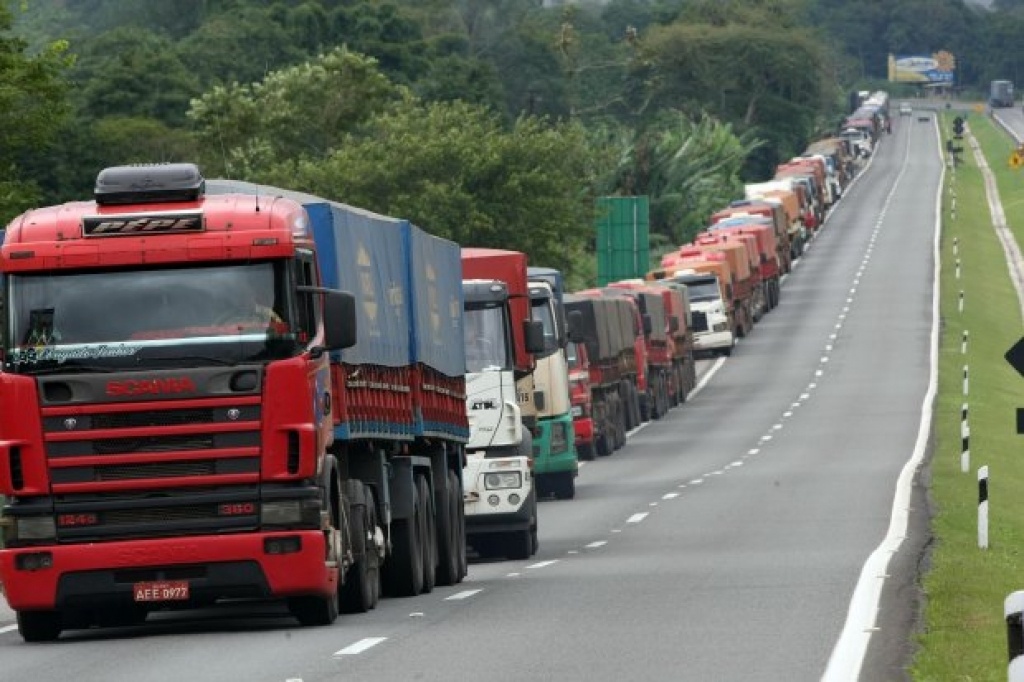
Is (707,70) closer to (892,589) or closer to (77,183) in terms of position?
(77,183)

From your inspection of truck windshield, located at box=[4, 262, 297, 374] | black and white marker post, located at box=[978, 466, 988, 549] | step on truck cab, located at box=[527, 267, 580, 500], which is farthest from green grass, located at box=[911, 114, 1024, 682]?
step on truck cab, located at box=[527, 267, 580, 500]

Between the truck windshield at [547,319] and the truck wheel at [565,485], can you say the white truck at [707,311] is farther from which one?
the truck windshield at [547,319]

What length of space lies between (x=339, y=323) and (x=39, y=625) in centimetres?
288

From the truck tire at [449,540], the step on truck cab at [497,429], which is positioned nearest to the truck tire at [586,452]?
the step on truck cab at [497,429]

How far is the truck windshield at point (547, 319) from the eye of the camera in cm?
3644

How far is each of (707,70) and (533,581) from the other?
505ft

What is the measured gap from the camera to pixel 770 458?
158 ft

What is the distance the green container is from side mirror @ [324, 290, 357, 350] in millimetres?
71679

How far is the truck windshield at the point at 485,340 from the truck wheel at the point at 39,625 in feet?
37.3

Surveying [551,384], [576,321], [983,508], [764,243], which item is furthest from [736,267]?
[983,508]

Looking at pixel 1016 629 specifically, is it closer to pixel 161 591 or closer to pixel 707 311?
pixel 161 591

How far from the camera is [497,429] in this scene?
1128 inches

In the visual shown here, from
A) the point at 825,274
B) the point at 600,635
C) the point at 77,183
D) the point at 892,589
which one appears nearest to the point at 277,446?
the point at 600,635

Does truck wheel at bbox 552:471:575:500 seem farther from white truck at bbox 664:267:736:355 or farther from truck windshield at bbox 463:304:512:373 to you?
white truck at bbox 664:267:736:355
